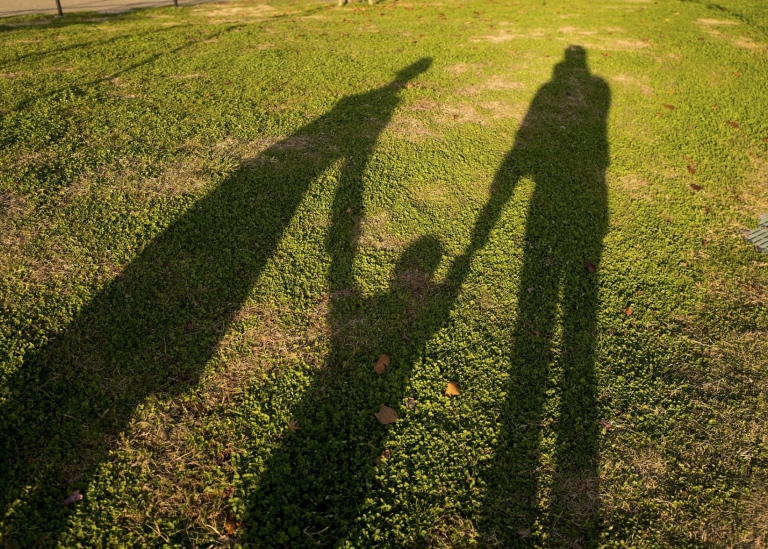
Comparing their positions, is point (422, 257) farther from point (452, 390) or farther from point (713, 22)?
point (713, 22)

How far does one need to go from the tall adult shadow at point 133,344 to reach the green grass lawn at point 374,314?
0.02 metres

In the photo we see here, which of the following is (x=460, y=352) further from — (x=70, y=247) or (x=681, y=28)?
(x=681, y=28)

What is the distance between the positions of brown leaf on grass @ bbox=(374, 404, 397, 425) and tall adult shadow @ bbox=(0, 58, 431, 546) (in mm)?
1287

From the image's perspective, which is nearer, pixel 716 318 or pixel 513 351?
pixel 513 351

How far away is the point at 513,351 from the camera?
3.55m

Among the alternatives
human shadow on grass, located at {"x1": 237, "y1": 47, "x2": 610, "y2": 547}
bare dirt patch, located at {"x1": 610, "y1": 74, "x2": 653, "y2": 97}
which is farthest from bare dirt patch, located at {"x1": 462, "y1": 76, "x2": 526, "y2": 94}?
human shadow on grass, located at {"x1": 237, "y1": 47, "x2": 610, "y2": 547}

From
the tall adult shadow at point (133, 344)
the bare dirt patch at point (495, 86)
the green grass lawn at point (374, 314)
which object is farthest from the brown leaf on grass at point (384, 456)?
the bare dirt patch at point (495, 86)

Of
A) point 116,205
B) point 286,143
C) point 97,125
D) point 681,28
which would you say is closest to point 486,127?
point 286,143

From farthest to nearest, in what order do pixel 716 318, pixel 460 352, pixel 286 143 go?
pixel 286 143, pixel 716 318, pixel 460 352

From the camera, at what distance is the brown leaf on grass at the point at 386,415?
121 inches

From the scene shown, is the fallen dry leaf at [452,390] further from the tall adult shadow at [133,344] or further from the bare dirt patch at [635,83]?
the bare dirt patch at [635,83]

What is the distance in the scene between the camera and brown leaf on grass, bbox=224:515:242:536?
2.54m

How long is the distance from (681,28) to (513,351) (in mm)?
11575

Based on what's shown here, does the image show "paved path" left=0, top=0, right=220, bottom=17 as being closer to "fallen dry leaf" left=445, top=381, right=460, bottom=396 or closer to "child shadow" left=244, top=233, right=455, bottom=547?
"child shadow" left=244, top=233, right=455, bottom=547
